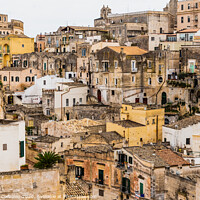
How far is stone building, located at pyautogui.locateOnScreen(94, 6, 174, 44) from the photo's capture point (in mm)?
62062

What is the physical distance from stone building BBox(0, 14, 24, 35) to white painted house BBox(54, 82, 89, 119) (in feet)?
103

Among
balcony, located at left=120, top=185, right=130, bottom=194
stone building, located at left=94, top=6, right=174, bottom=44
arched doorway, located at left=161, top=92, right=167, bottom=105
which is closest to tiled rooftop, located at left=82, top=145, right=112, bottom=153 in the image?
balcony, located at left=120, top=185, right=130, bottom=194

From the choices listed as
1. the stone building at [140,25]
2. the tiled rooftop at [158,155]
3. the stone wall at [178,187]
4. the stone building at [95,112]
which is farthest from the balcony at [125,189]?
the stone building at [140,25]

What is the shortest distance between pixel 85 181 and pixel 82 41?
31.7 m

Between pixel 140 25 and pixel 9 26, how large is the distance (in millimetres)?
28120

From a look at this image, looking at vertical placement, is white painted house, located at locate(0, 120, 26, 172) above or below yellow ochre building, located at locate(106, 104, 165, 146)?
above

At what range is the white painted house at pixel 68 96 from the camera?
1868 inches

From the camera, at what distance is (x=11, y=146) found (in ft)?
66.9

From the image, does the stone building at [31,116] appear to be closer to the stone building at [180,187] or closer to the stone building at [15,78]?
the stone building at [15,78]

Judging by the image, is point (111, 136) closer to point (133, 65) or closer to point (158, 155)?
point (158, 155)

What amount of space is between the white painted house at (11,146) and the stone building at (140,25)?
135 feet

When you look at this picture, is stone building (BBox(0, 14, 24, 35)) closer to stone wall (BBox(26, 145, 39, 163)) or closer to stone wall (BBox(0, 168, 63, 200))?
stone wall (BBox(26, 145, 39, 163))

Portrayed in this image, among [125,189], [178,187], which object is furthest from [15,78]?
[178,187]

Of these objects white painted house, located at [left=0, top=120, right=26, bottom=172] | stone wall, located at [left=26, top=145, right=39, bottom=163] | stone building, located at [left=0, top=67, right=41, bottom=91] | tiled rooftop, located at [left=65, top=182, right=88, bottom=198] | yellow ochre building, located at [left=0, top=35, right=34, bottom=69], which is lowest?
tiled rooftop, located at [left=65, top=182, right=88, bottom=198]
